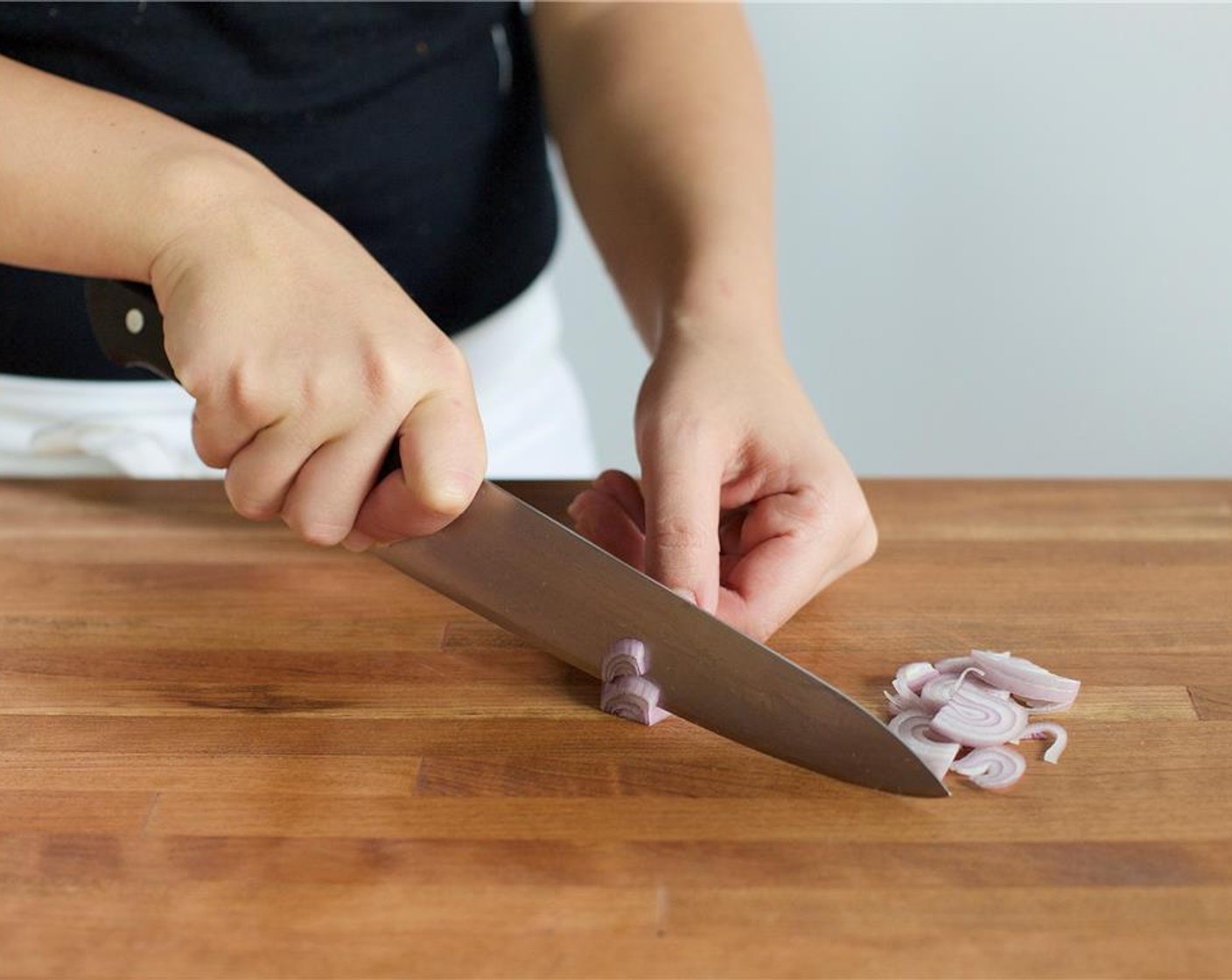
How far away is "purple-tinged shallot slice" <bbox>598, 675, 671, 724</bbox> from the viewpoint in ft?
2.49

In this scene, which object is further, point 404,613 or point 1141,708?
point 404,613

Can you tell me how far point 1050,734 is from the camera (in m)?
0.76

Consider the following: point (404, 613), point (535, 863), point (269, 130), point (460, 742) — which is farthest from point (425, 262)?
point (535, 863)

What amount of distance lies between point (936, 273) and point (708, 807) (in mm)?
1275

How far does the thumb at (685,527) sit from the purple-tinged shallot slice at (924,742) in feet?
0.42

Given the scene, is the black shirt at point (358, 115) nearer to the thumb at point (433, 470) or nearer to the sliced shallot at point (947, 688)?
the thumb at point (433, 470)

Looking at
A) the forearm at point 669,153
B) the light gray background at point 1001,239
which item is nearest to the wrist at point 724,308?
the forearm at point 669,153

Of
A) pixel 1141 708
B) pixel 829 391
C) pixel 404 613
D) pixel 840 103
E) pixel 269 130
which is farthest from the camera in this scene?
pixel 829 391

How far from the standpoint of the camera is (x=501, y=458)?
1293 millimetres

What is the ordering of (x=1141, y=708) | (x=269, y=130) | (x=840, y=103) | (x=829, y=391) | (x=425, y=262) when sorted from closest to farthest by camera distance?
1. (x=1141, y=708)
2. (x=269, y=130)
3. (x=425, y=262)
4. (x=840, y=103)
5. (x=829, y=391)

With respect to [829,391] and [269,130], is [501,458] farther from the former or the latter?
[829,391]

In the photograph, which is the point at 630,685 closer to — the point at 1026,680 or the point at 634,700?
the point at 634,700

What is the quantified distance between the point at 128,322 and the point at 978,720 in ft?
1.93

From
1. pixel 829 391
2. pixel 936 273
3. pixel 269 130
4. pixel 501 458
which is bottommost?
pixel 829 391
